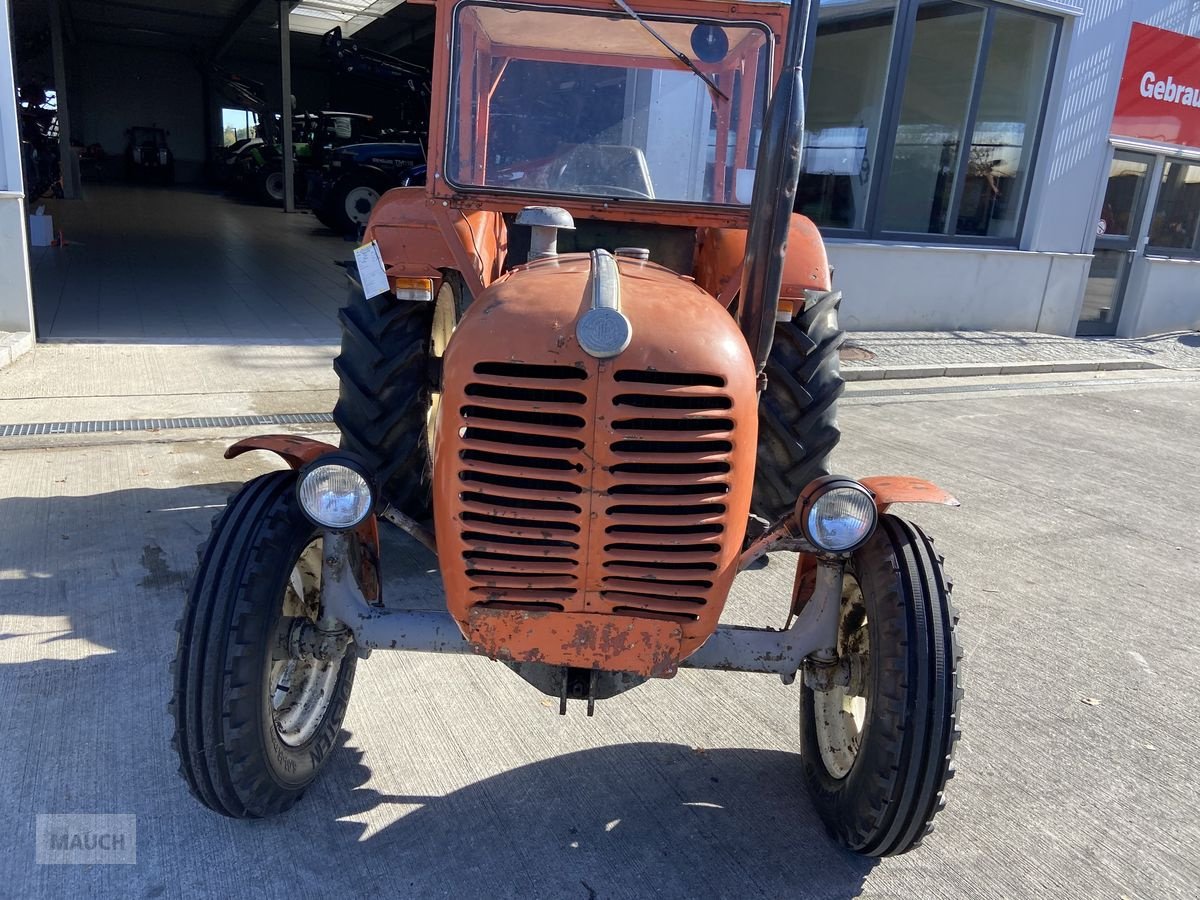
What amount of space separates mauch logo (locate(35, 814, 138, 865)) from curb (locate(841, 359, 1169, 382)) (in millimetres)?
6340

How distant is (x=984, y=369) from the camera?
30.2 ft

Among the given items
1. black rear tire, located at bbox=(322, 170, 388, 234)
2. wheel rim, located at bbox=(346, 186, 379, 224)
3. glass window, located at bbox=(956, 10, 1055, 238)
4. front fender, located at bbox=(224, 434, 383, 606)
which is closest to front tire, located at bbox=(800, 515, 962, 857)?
front fender, located at bbox=(224, 434, 383, 606)

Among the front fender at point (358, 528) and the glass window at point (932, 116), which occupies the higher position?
the glass window at point (932, 116)

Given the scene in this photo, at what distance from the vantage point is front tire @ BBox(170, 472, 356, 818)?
2195 mm

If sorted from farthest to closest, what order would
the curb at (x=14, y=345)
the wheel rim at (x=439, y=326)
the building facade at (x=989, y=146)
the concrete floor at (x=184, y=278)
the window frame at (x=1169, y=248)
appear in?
the window frame at (x=1169, y=248) → the building facade at (x=989, y=146) → the concrete floor at (x=184, y=278) → the curb at (x=14, y=345) → the wheel rim at (x=439, y=326)

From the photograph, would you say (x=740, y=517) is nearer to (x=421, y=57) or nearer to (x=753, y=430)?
(x=753, y=430)

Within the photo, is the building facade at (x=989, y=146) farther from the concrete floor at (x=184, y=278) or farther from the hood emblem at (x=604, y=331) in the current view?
the hood emblem at (x=604, y=331)

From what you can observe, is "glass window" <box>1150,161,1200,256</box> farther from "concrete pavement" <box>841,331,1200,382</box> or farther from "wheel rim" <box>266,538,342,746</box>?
"wheel rim" <box>266,538,342,746</box>

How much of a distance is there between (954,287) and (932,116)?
1.90 meters

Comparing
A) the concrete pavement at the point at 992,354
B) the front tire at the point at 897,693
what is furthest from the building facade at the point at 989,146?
the front tire at the point at 897,693

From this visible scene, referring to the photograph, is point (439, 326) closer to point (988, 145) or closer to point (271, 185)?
point (988, 145)

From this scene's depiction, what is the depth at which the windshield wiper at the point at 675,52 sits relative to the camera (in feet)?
9.82

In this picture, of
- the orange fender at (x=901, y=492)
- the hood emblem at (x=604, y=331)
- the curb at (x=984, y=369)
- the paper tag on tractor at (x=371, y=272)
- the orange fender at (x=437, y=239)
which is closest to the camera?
the hood emblem at (x=604, y=331)

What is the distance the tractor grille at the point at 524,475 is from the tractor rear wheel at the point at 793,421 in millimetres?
1927
